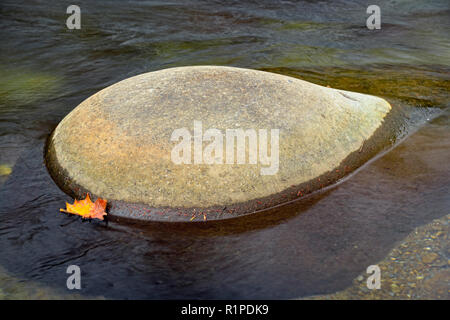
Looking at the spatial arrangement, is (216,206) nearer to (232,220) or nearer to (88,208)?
(232,220)

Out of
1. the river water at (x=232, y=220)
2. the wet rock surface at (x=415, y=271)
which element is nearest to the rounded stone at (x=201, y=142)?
the river water at (x=232, y=220)

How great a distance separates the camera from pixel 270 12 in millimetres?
9273

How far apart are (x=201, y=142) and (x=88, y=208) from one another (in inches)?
38.5

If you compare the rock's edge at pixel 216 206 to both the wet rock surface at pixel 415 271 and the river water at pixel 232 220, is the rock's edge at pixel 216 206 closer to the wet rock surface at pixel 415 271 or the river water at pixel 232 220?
the river water at pixel 232 220

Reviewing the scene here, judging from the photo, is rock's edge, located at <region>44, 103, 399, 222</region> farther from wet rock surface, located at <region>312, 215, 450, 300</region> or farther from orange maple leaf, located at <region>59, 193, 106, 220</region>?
wet rock surface, located at <region>312, 215, 450, 300</region>

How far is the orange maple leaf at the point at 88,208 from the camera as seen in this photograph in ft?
11.6

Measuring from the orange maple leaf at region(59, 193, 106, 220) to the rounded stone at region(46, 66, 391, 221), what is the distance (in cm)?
7

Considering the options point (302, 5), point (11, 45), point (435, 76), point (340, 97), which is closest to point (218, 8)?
point (302, 5)

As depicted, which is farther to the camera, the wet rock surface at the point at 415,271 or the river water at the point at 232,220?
the river water at the point at 232,220

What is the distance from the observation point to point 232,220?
3.54 meters

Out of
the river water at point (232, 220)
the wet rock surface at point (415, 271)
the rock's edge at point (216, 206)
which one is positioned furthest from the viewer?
the rock's edge at point (216, 206)

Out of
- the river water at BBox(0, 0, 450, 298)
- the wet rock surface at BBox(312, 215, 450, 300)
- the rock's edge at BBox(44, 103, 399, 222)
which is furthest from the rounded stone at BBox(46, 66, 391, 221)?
the wet rock surface at BBox(312, 215, 450, 300)

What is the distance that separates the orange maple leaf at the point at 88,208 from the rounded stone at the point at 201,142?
2.8 inches
